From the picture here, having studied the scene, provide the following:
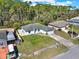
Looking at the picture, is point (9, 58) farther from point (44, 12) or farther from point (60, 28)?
point (44, 12)

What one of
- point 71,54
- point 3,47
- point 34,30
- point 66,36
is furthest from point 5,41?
point 66,36

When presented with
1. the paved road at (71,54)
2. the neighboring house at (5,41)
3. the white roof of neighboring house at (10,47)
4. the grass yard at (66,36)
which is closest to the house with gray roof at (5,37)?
the neighboring house at (5,41)

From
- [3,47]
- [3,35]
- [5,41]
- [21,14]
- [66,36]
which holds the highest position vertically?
[21,14]

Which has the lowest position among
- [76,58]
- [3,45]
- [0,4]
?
[76,58]

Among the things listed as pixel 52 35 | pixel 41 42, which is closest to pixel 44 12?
pixel 52 35

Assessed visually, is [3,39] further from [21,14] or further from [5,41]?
[21,14]

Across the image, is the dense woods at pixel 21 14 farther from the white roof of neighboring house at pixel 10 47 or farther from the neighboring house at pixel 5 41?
the white roof of neighboring house at pixel 10 47

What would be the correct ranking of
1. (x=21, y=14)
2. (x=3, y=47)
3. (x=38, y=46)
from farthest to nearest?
(x=21, y=14)
(x=38, y=46)
(x=3, y=47)
